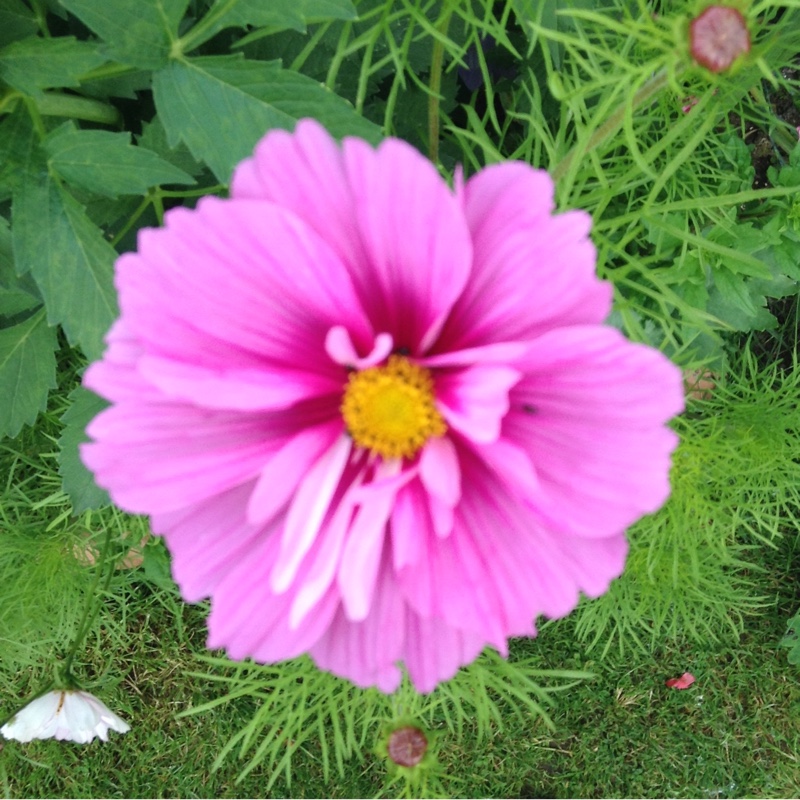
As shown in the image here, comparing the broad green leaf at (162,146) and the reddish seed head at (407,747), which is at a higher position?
the broad green leaf at (162,146)

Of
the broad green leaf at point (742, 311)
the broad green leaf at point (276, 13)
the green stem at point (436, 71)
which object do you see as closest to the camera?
the broad green leaf at point (276, 13)

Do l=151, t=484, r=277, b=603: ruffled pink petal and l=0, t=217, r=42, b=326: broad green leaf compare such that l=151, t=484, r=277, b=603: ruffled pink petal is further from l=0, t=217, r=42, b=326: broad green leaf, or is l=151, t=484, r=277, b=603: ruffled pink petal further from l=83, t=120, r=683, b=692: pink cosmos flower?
l=0, t=217, r=42, b=326: broad green leaf

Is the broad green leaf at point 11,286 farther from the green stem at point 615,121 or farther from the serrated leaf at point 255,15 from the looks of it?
the green stem at point 615,121

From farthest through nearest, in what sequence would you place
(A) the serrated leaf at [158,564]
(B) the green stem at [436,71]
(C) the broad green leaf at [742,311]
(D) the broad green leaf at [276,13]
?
(A) the serrated leaf at [158,564] → (C) the broad green leaf at [742,311] → (B) the green stem at [436,71] → (D) the broad green leaf at [276,13]

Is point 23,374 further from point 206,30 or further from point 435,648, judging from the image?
point 435,648

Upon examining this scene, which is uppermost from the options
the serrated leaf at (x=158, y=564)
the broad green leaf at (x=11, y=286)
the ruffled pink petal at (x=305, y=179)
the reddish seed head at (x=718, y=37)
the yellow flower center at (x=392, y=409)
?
the reddish seed head at (x=718, y=37)

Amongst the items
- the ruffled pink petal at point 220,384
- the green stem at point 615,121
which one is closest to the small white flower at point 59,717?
the ruffled pink petal at point 220,384

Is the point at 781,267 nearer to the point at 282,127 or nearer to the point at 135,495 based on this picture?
the point at 282,127
